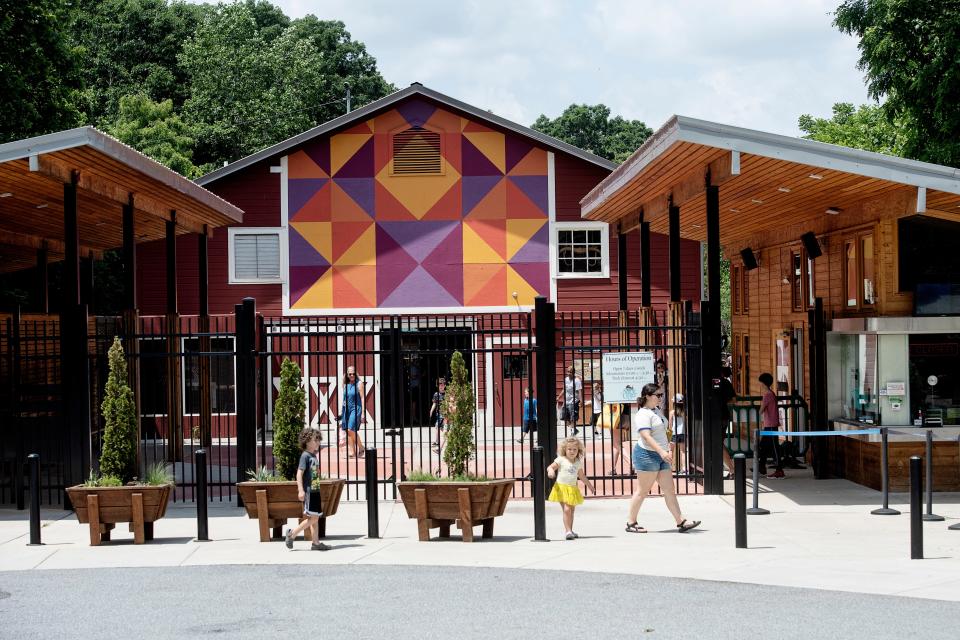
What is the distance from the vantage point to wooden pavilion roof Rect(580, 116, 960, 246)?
1467 cm

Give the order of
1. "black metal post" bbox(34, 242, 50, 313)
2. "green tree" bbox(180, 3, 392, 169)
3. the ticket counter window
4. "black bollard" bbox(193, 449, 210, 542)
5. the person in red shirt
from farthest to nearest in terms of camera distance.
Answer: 1. "green tree" bbox(180, 3, 392, 169)
2. "black metal post" bbox(34, 242, 50, 313)
3. the person in red shirt
4. the ticket counter window
5. "black bollard" bbox(193, 449, 210, 542)

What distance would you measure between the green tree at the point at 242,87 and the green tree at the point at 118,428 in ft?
133

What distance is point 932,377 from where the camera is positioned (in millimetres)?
16453

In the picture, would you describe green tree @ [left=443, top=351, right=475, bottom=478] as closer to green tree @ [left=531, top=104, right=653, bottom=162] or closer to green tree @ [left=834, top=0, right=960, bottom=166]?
green tree @ [left=834, top=0, right=960, bottom=166]

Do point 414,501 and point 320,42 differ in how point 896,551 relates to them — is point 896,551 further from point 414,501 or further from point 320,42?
point 320,42

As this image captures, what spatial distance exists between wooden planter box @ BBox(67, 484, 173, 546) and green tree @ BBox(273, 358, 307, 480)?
1254mm

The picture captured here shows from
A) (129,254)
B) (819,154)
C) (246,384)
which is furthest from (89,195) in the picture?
(819,154)

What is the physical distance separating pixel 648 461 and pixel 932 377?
521 cm

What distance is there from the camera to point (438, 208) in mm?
30188

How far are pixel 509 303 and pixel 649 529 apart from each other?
1656cm

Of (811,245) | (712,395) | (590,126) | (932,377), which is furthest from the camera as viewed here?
(590,126)

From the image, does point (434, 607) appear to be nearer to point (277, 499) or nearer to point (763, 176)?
point (277, 499)

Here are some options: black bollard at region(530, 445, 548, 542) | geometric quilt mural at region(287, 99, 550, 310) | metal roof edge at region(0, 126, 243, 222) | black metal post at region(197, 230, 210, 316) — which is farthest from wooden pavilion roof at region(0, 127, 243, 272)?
black bollard at region(530, 445, 548, 542)

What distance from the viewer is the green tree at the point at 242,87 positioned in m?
57.1
